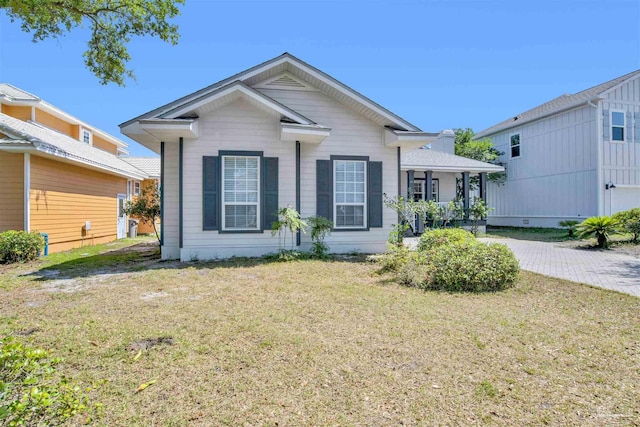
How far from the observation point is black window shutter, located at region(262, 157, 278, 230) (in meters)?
9.41

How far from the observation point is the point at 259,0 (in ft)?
34.8

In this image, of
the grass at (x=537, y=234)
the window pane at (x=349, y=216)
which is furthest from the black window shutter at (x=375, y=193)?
the grass at (x=537, y=234)

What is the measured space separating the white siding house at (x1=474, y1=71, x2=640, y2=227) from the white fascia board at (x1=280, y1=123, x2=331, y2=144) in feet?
49.3

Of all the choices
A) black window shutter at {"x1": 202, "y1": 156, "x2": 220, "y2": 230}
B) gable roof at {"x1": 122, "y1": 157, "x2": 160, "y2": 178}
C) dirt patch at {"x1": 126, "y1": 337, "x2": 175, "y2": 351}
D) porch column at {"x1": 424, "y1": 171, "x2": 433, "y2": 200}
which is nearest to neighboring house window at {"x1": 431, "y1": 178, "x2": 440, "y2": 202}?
porch column at {"x1": 424, "y1": 171, "x2": 433, "y2": 200}

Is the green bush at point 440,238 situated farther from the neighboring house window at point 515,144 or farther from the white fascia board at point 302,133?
the neighboring house window at point 515,144

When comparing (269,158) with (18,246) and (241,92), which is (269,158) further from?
(18,246)

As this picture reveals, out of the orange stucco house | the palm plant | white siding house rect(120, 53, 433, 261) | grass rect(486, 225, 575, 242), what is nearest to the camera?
white siding house rect(120, 53, 433, 261)

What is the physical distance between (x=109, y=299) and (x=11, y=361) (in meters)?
3.53

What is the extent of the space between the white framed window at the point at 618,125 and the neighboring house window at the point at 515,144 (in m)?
5.01

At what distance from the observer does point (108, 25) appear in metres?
9.41

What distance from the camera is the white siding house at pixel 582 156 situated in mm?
16781

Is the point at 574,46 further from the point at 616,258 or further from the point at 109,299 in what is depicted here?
the point at 109,299

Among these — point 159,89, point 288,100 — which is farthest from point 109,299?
point 159,89

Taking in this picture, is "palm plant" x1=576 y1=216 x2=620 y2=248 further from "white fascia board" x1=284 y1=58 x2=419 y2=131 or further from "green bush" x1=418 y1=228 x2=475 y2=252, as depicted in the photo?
"white fascia board" x1=284 y1=58 x2=419 y2=131
